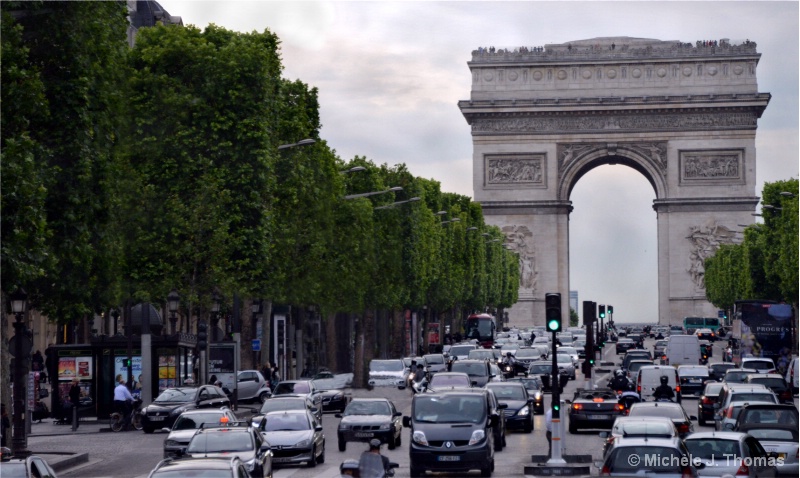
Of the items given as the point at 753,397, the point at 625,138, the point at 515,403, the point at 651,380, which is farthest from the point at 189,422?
the point at 625,138

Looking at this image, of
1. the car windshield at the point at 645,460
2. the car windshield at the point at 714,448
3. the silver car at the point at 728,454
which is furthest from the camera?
the car windshield at the point at 714,448

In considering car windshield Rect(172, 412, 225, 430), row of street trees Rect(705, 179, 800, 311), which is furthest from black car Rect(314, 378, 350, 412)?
row of street trees Rect(705, 179, 800, 311)

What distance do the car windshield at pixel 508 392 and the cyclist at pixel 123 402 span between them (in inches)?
474

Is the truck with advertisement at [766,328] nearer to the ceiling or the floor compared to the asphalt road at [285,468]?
nearer to the ceiling

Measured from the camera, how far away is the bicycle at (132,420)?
50875 millimetres

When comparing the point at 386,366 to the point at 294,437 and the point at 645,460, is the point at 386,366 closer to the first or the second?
the point at 294,437

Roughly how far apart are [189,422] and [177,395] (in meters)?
12.7

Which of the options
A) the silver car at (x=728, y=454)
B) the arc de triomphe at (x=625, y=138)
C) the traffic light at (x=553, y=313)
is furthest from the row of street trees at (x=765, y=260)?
the silver car at (x=728, y=454)

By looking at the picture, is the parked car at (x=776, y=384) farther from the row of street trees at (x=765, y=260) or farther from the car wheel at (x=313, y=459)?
the row of street trees at (x=765, y=260)

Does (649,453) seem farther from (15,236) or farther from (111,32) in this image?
(111,32)

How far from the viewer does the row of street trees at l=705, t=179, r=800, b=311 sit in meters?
84.3

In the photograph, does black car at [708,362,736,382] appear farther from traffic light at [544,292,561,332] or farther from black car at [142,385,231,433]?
traffic light at [544,292,561,332]

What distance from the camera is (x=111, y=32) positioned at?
131 ft

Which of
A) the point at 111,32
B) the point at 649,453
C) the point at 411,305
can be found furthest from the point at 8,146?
the point at 411,305
